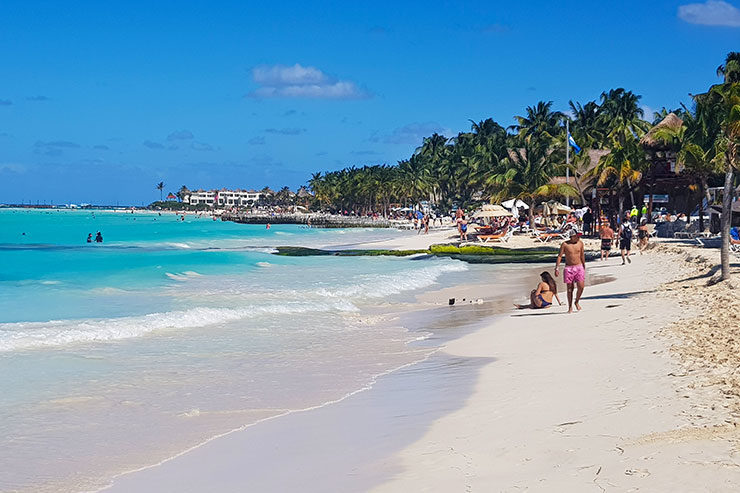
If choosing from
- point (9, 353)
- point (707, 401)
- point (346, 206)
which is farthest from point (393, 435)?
point (346, 206)

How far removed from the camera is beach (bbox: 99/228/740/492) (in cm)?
486

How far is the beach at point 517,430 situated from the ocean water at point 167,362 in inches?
23.8

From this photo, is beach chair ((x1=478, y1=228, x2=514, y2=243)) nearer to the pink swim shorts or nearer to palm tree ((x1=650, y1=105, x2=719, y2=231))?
palm tree ((x1=650, y1=105, x2=719, y2=231))

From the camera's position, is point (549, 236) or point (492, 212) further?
point (492, 212)

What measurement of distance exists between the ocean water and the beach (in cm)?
61

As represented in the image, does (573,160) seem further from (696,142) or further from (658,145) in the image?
(696,142)

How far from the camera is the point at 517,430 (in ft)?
19.9

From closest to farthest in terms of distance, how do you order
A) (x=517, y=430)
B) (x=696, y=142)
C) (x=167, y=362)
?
(x=517, y=430), (x=167, y=362), (x=696, y=142)

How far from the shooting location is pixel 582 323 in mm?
11844

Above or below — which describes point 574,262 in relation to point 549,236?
above

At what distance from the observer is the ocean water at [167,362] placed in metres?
6.81

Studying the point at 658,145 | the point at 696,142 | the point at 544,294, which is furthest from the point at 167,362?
the point at 658,145

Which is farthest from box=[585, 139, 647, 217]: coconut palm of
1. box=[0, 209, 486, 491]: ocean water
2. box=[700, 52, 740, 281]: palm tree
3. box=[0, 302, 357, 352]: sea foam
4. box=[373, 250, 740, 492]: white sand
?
box=[373, 250, 740, 492]: white sand

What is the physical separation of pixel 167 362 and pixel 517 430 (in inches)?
251
